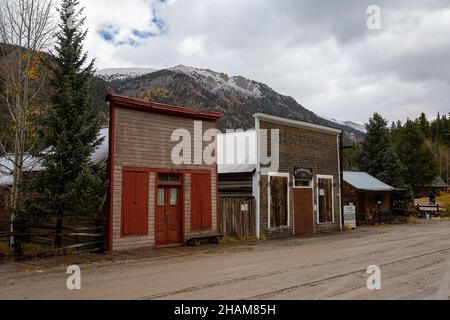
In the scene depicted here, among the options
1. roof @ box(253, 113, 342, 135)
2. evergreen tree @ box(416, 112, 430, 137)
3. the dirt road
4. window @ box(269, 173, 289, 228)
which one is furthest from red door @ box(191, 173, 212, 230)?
evergreen tree @ box(416, 112, 430, 137)

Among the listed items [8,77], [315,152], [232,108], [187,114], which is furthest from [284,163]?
[232,108]

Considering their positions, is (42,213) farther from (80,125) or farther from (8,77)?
(8,77)

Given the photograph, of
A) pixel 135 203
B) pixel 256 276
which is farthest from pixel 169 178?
pixel 256 276

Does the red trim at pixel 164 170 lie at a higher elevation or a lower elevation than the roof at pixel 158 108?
lower

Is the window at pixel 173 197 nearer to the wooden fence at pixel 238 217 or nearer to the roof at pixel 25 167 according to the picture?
the wooden fence at pixel 238 217

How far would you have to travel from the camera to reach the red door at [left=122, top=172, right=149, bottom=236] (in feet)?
50.3

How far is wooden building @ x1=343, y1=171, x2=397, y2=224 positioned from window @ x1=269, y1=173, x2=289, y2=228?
34.3ft

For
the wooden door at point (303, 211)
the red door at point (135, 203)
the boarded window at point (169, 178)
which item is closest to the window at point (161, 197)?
the boarded window at point (169, 178)

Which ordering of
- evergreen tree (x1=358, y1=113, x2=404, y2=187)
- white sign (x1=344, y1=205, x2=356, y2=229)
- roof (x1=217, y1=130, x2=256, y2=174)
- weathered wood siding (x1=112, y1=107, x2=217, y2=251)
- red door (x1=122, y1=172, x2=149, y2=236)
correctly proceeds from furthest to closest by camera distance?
evergreen tree (x1=358, y1=113, x2=404, y2=187), white sign (x1=344, y1=205, x2=356, y2=229), roof (x1=217, y1=130, x2=256, y2=174), red door (x1=122, y1=172, x2=149, y2=236), weathered wood siding (x1=112, y1=107, x2=217, y2=251)

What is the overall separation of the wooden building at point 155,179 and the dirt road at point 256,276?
1.50m

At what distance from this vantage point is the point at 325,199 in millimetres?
24469

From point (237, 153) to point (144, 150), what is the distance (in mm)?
7191

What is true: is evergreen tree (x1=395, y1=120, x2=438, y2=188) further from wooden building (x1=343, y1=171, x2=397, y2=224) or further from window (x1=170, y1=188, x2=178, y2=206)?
window (x1=170, y1=188, x2=178, y2=206)

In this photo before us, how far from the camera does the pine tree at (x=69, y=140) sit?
541 inches
